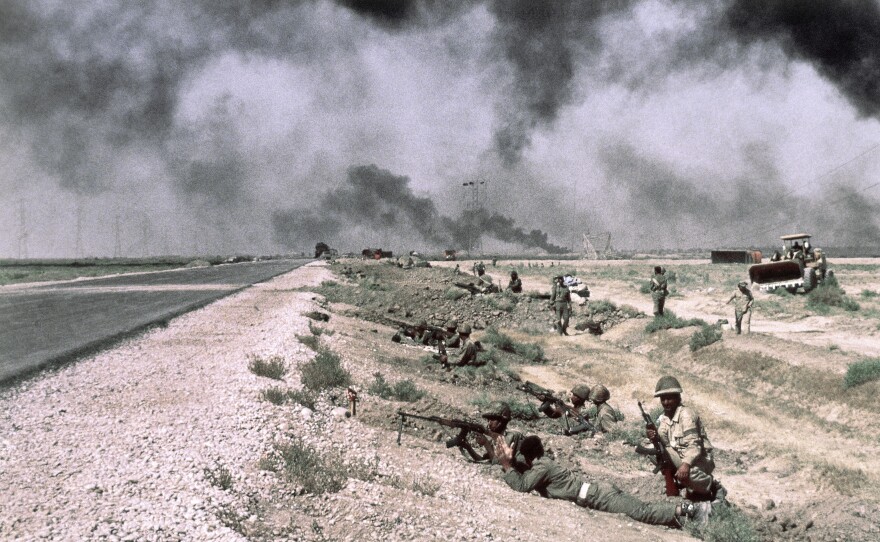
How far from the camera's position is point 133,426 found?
731cm

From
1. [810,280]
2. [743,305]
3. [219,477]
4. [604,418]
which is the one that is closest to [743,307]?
[743,305]

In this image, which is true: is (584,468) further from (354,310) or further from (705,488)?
(354,310)

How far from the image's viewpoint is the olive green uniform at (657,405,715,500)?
266 inches

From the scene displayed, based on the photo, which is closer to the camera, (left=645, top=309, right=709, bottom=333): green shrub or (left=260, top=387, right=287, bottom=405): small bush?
(left=260, top=387, right=287, bottom=405): small bush

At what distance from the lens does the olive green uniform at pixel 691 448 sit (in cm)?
677

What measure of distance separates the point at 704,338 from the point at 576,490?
41.3ft

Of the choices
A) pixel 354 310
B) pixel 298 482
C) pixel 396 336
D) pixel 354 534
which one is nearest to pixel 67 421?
pixel 298 482

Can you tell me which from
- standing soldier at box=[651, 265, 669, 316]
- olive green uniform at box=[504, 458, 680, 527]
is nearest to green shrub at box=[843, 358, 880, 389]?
olive green uniform at box=[504, 458, 680, 527]

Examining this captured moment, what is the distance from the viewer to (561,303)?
2181 cm

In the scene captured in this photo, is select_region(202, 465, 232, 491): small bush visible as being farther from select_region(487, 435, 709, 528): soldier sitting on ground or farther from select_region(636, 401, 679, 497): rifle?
select_region(636, 401, 679, 497): rifle

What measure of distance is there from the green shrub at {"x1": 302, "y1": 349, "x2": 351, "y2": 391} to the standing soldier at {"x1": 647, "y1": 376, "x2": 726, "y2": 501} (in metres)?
5.96

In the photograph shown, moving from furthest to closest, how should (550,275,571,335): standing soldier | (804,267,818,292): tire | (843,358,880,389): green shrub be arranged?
1. (804,267,818,292): tire
2. (550,275,571,335): standing soldier
3. (843,358,880,389): green shrub

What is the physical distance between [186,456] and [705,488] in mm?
5692

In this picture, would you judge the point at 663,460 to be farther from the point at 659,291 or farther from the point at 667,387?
the point at 659,291
